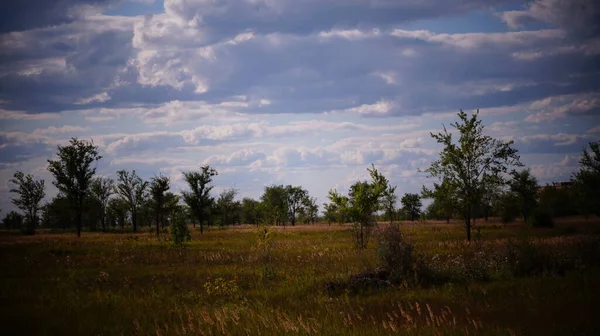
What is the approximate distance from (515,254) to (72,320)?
12.8m

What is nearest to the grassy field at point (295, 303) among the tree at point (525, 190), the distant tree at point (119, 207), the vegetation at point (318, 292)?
the vegetation at point (318, 292)

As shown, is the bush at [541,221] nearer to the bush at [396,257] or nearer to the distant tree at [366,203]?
the distant tree at [366,203]

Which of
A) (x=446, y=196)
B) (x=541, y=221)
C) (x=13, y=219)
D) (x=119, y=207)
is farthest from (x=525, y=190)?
(x=13, y=219)

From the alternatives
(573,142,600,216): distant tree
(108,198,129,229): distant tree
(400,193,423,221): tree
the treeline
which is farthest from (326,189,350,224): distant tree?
(400,193,423,221): tree

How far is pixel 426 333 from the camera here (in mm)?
6156

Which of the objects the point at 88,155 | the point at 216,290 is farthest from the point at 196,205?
the point at 216,290

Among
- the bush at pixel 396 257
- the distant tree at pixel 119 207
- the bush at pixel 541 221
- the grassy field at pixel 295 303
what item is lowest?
the bush at pixel 541 221

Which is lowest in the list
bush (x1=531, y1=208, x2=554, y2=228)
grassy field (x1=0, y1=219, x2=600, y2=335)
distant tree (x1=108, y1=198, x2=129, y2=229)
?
bush (x1=531, y1=208, x2=554, y2=228)

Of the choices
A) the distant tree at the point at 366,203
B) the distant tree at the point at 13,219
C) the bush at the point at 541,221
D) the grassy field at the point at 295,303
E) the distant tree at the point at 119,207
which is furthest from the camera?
the distant tree at the point at 13,219

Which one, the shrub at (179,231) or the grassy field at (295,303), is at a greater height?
the shrub at (179,231)

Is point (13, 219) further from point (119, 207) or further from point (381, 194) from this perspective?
point (381, 194)

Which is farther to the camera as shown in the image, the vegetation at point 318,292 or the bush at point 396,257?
the bush at point 396,257

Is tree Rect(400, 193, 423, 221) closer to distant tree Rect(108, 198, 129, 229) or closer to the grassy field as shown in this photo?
distant tree Rect(108, 198, 129, 229)

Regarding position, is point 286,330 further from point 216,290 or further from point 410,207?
point 410,207
